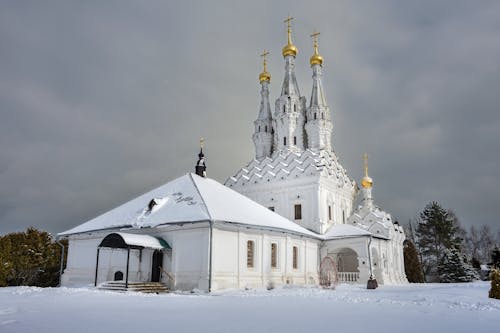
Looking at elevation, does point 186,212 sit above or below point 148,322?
above

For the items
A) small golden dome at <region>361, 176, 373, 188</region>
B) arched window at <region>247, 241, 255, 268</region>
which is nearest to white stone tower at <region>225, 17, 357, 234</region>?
small golden dome at <region>361, 176, 373, 188</region>

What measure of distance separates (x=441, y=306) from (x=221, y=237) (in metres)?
11.7

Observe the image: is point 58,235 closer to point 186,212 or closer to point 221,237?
point 186,212

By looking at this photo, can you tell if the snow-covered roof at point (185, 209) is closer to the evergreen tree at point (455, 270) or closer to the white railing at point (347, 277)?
the white railing at point (347, 277)

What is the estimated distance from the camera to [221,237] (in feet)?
72.6

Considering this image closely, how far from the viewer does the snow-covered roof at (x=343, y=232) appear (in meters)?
33.0

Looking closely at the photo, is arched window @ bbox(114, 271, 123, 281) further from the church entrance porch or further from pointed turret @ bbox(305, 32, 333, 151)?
pointed turret @ bbox(305, 32, 333, 151)

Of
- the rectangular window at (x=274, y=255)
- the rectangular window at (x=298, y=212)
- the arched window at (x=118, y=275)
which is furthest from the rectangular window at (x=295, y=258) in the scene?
the arched window at (x=118, y=275)

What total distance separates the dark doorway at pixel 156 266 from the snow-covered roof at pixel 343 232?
50.4ft

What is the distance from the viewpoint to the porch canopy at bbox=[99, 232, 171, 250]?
2019cm

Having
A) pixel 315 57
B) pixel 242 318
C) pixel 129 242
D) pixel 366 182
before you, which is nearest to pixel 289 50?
pixel 315 57

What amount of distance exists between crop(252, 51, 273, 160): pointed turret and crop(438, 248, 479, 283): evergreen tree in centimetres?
2253

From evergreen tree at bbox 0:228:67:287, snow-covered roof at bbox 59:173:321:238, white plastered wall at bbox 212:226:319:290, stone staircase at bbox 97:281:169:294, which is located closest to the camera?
stone staircase at bbox 97:281:169:294

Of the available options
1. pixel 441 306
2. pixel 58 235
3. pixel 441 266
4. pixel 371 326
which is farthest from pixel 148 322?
pixel 441 266
